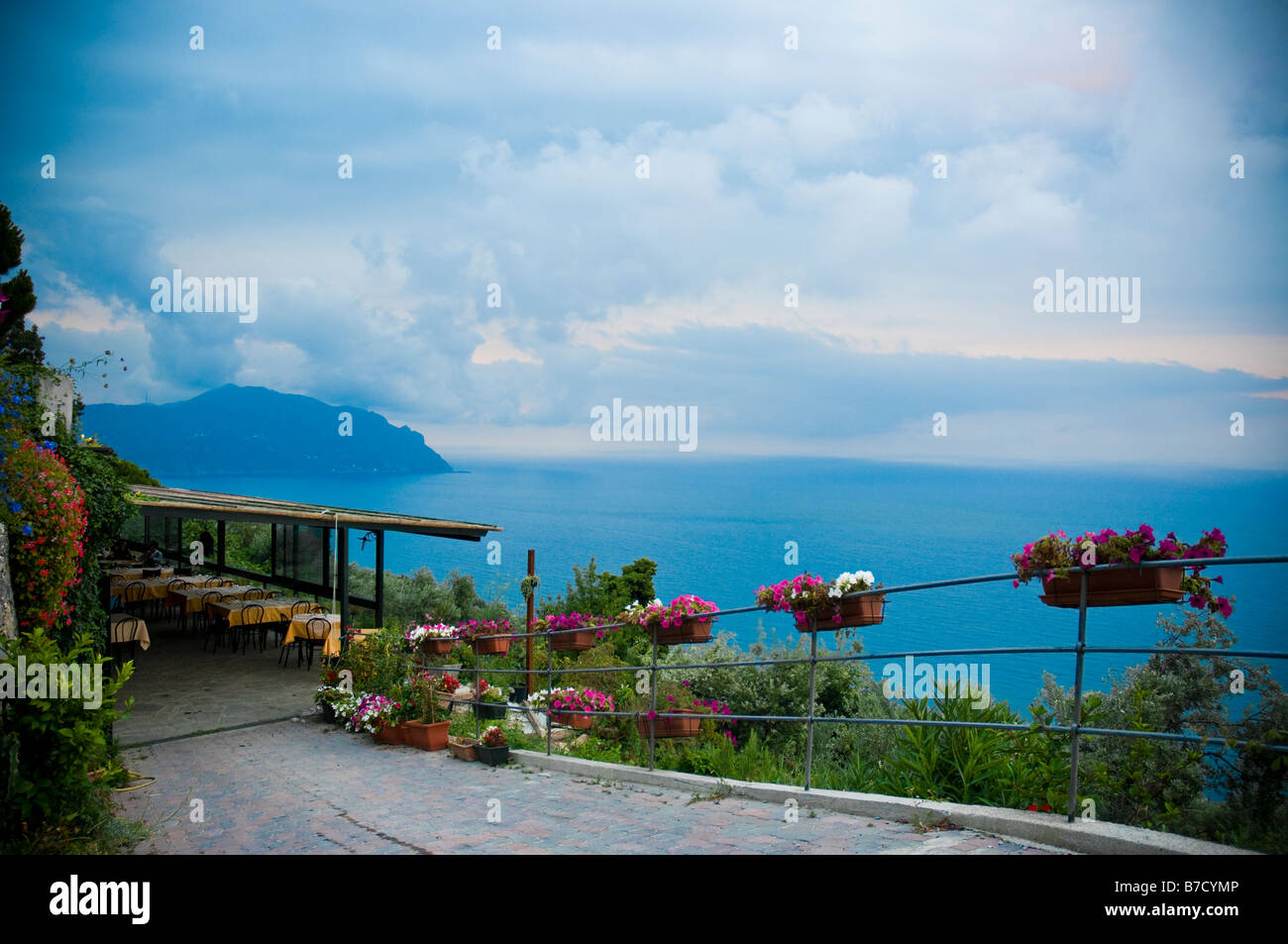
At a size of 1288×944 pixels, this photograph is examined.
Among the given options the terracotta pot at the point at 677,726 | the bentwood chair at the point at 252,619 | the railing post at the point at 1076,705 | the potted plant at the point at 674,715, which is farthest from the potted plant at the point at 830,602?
the bentwood chair at the point at 252,619

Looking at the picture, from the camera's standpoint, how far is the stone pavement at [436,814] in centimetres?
395

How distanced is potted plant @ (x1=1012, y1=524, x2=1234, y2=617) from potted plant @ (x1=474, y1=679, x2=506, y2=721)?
6.49m

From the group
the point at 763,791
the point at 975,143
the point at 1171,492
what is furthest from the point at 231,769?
the point at 1171,492

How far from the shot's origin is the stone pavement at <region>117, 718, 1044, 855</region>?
3.95 metres

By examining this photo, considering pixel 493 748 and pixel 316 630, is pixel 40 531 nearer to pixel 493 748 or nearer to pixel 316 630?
pixel 493 748

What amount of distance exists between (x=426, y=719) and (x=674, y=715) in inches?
145

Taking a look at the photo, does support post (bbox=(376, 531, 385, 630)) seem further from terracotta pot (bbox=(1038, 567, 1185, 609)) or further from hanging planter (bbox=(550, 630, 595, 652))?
terracotta pot (bbox=(1038, 567, 1185, 609))

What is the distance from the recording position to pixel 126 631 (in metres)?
11.3

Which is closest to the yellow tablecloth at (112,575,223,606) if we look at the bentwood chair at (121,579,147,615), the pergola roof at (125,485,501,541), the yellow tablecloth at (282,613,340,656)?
the bentwood chair at (121,579,147,615)

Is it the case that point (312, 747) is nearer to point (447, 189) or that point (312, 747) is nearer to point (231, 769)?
point (231, 769)

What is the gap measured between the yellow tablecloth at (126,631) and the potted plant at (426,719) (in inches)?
197
